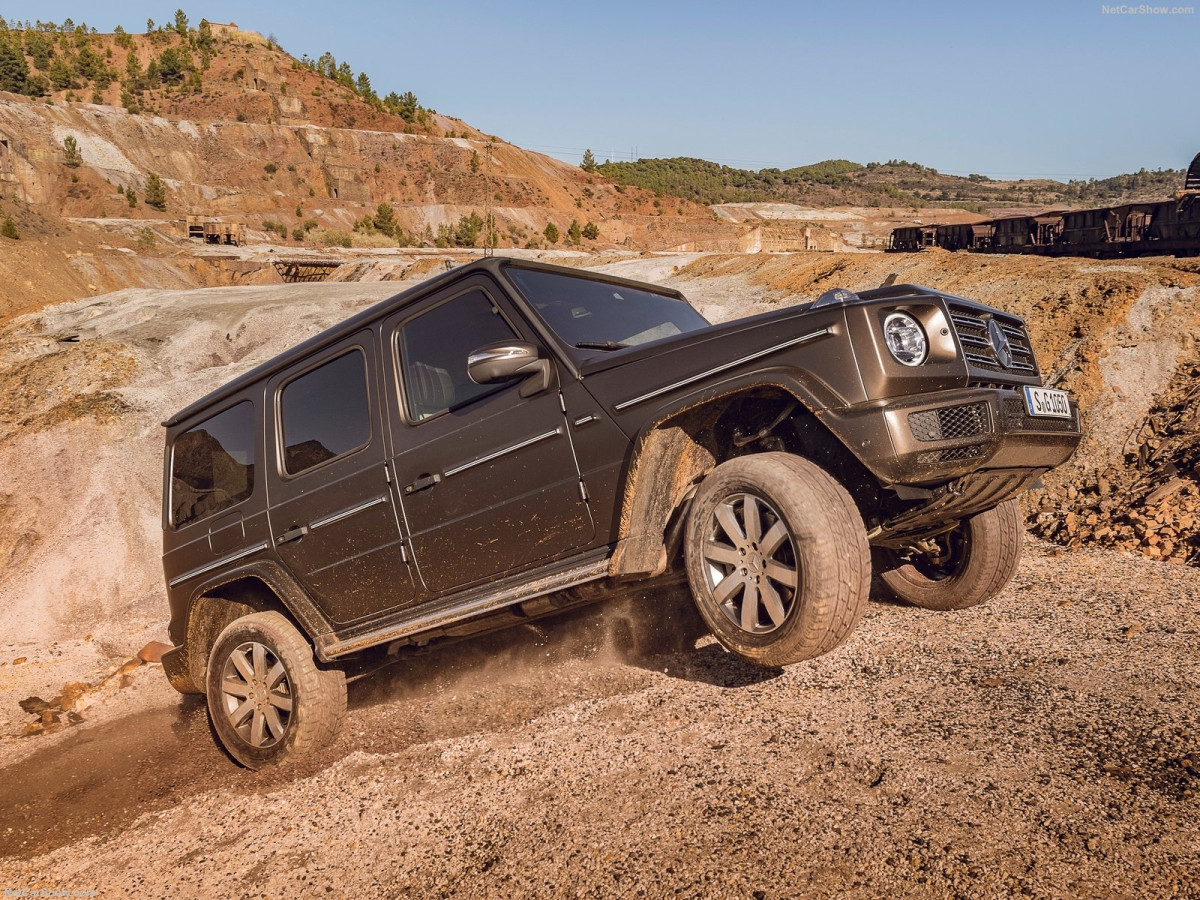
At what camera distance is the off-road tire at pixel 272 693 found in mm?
4242

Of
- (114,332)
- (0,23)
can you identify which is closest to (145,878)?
(114,332)

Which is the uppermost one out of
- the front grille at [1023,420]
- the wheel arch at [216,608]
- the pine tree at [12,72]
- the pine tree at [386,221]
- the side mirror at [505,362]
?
the pine tree at [12,72]

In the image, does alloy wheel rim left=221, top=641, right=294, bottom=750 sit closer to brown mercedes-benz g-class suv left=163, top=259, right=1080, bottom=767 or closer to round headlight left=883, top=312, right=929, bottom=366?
brown mercedes-benz g-class suv left=163, top=259, right=1080, bottom=767

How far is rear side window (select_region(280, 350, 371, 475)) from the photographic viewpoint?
4.21 meters

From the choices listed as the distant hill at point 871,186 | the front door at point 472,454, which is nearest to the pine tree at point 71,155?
the distant hill at point 871,186

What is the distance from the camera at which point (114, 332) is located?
65.8ft

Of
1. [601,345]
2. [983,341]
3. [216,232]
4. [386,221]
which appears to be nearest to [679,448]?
[601,345]

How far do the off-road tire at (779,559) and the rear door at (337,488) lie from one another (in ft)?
5.45

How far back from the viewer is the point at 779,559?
3.02 meters

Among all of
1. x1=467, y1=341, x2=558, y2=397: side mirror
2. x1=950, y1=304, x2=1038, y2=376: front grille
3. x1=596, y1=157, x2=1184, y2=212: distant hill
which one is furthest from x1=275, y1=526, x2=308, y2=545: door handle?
x1=596, y1=157, x2=1184, y2=212: distant hill

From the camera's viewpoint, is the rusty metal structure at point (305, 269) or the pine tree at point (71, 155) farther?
the pine tree at point (71, 155)

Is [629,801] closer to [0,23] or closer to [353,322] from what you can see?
[353,322]

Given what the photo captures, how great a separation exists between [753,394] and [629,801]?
5.56 ft

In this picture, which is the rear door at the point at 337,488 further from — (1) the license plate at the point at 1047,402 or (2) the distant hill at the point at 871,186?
(2) the distant hill at the point at 871,186
